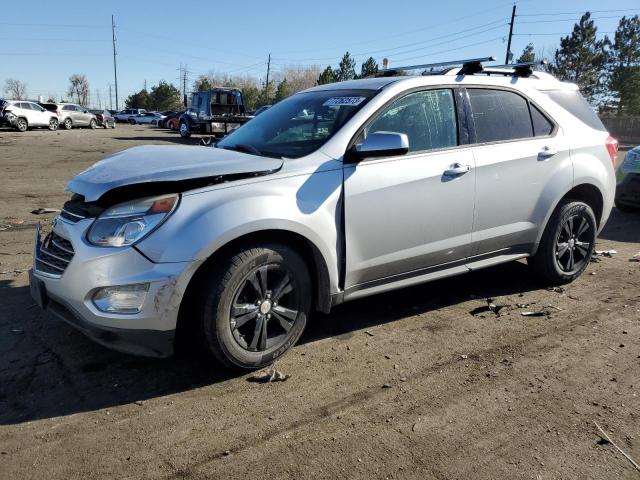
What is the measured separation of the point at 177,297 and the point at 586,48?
54.9 meters

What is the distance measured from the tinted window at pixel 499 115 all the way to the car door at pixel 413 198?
0.79 feet

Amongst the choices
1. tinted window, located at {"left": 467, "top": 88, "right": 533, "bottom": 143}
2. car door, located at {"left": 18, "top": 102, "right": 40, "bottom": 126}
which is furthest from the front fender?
car door, located at {"left": 18, "top": 102, "right": 40, "bottom": 126}

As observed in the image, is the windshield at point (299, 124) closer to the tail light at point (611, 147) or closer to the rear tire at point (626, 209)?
the tail light at point (611, 147)

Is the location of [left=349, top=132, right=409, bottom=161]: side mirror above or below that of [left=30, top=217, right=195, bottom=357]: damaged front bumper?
above

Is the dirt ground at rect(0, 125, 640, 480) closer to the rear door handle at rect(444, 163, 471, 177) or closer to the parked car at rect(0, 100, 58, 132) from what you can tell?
the rear door handle at rect(444, 163, 471, 177)

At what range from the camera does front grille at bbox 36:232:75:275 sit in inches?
122

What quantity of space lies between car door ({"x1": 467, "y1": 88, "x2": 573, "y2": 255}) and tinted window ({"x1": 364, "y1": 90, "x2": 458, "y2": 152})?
241mm

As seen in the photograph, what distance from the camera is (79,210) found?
3.21 meters

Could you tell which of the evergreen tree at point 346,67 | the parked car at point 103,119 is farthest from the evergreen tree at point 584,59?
the parked car at point 103,119

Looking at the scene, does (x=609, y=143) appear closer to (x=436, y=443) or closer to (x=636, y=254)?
(x=636, y=254)

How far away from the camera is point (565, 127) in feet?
15.7

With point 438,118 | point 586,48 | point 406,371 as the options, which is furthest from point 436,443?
point 586,48

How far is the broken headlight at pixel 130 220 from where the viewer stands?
2.92 metres

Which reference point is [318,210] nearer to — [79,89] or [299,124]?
[299,124]
